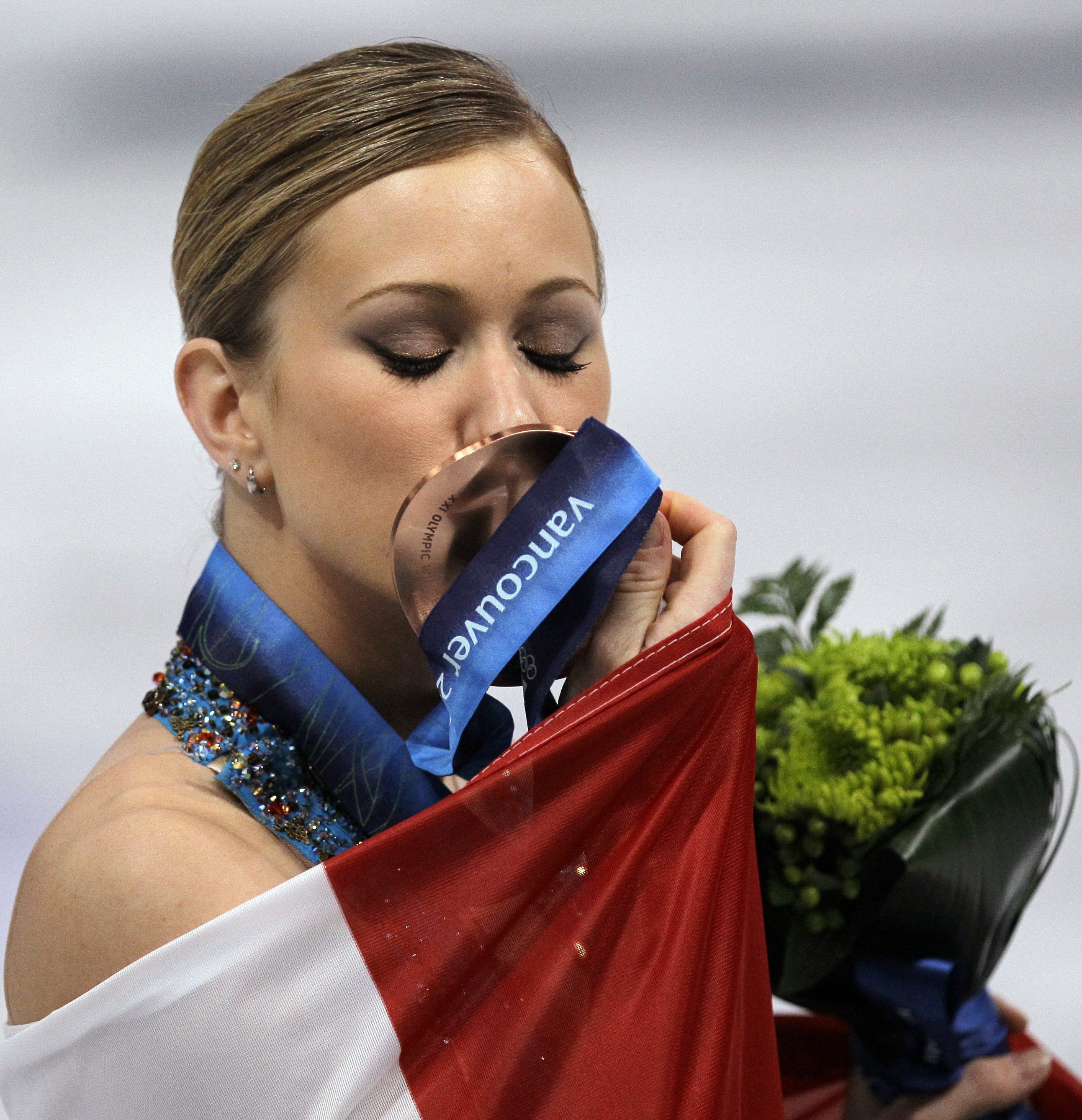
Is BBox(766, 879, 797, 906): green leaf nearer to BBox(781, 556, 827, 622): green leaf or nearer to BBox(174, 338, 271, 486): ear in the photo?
BBox(781, 556, 827, 622): green leaf

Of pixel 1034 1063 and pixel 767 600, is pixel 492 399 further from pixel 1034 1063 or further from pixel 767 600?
pixel 1034 1063

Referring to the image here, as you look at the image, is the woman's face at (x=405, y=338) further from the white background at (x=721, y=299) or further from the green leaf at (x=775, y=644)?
the white background at (x=721, y=299)

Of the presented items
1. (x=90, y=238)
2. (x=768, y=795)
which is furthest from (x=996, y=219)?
(x=768, y=795)

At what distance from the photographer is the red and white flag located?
1.16m

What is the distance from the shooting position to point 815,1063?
1.79 m

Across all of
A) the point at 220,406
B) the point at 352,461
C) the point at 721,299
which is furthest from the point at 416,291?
the point at 721,299

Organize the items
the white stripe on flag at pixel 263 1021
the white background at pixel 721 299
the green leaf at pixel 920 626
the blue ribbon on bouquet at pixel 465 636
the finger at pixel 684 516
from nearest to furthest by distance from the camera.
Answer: the white stripe on flag at pixel 263 1021
the blue ribbon on bouquet at pixel 465 636
the finger at pixel 684 516
the green leaf at pixel 920 626
the white background at pixel 721 299

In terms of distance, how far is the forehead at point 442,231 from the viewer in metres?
1.37

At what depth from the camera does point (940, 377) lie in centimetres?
490

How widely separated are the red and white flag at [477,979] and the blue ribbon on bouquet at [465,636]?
116mm

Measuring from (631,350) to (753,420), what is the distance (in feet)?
1.89

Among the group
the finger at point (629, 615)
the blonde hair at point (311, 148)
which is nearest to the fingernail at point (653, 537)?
the finger at point (629, 615)

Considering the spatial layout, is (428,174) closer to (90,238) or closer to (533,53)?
(90,238)

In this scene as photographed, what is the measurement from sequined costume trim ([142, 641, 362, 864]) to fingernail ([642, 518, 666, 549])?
410 millimetres
